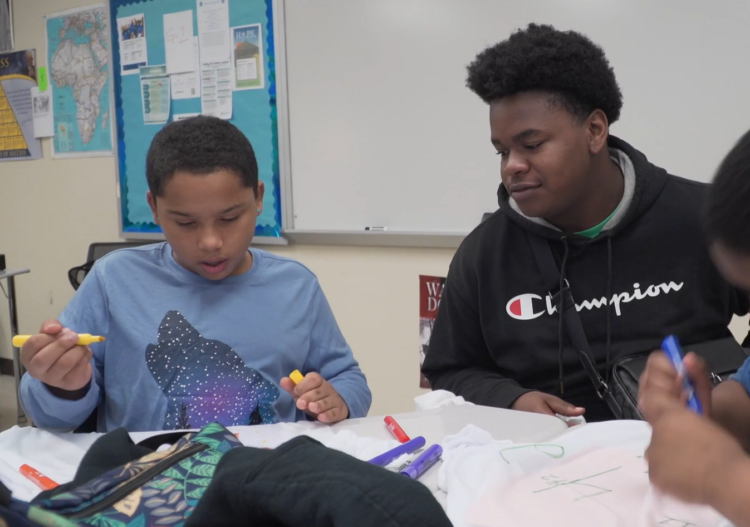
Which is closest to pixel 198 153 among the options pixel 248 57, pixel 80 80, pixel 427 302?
pixel 427 302

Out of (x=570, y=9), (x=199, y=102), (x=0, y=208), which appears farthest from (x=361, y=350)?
(x=0, y=208)

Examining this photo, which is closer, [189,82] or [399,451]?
[399,451]

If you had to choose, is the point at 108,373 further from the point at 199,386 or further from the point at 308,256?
the point at 308,256

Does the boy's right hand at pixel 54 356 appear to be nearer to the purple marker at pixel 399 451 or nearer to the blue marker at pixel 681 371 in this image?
the purple marker at pixel 399 451

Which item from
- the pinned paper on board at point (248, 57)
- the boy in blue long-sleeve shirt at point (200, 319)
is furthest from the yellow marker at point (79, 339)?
the pinned paper on board at point (248, 57)

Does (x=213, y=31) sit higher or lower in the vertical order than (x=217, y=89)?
higher

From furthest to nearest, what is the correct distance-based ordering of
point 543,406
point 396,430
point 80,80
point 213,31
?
point 80,80
point 213,31
point 543,406
point 396,430

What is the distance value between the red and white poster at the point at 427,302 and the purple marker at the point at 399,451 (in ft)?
5.14

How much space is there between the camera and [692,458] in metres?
0.60

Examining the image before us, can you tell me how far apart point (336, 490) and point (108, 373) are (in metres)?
0.88

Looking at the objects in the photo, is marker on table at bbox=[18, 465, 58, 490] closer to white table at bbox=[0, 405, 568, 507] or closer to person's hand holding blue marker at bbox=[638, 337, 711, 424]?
white table at bbox=[0, 405, 568, 507]

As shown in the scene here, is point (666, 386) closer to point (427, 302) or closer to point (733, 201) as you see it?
point (733, 201)

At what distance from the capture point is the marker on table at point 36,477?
82 cm

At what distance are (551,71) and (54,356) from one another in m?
0.99
